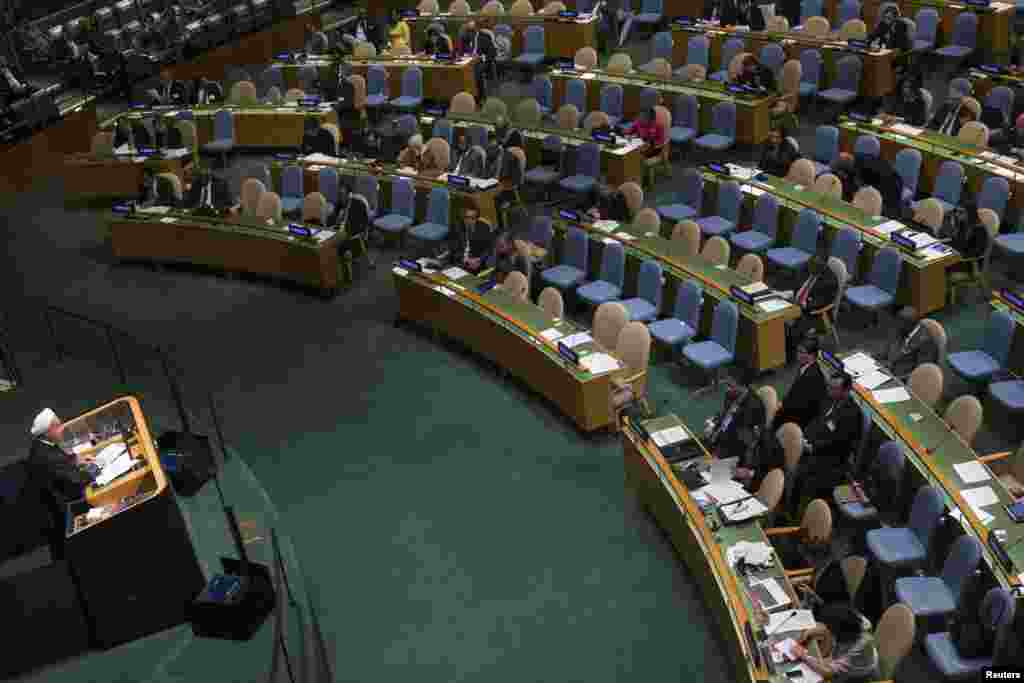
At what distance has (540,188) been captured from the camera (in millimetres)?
18359

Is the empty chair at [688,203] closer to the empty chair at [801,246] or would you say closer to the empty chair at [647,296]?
the empty chair at [801,246]

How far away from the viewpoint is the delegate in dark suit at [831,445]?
11008 millimetres

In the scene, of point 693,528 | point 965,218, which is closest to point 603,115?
point 965,218

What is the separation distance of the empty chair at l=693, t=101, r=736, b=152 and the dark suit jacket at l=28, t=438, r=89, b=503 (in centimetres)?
1058

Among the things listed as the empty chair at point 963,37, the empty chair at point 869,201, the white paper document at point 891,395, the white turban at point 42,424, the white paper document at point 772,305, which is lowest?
the white paper document at point 891,395

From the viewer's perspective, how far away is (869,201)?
14594mm

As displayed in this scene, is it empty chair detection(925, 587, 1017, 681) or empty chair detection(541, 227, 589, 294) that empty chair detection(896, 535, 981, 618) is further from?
empty chair detection(541, 227, 589, 294)

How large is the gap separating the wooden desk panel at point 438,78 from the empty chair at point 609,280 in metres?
7.75

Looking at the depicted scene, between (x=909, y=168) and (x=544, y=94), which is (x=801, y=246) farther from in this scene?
(x=544, y=94)

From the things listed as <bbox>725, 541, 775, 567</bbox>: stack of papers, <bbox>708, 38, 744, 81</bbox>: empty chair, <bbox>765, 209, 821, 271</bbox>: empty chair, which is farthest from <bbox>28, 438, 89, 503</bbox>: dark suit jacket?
<bbox>708, 38, 744, 81</bbox>: empty chair

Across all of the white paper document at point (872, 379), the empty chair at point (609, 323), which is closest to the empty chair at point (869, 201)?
the white paper document at point (872, 379)

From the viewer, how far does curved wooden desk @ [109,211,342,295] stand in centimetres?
1622

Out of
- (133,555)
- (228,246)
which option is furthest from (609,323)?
(228,246)

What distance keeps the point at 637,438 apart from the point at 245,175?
11.3 meters
